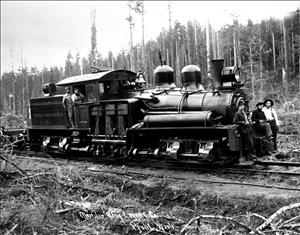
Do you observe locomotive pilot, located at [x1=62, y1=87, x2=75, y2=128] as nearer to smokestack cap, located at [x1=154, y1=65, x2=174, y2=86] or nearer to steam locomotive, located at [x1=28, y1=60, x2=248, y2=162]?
steam locomotive, located at [x1=28, y1=60, x2=248, y2=162]

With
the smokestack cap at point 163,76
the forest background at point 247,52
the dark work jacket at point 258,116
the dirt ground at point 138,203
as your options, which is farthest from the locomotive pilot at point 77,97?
the forest background at point 247,52

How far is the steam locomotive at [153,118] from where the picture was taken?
10.4 meters

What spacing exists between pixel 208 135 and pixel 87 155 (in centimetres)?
565

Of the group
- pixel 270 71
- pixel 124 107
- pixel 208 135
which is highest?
pixel 270 71

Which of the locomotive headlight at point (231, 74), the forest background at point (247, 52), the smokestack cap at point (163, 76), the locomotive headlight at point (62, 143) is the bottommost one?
the locomotive headlight at point (62, 143)

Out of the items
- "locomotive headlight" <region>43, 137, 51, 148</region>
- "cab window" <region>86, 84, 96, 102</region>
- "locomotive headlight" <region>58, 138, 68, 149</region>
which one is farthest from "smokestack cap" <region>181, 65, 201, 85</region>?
"locomotive headlight" <region>43, 137, 51, 148</region>

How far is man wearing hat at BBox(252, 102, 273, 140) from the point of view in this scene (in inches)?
429

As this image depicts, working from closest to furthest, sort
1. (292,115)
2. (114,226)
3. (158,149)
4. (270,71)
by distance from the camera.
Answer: (114,226), (158,149), (292,115), (270,71)

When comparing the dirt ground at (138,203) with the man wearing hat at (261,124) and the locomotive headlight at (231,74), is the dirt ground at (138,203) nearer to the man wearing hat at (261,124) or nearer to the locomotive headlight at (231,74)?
the man wearing hat at (261,124)

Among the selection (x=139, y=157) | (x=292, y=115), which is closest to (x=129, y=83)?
(x=139, y=157)

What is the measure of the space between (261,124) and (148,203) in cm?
446

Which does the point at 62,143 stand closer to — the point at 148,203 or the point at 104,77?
the point at 104,77

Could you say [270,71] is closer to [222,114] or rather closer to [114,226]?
[222,114]

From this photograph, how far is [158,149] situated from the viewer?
11344mm
